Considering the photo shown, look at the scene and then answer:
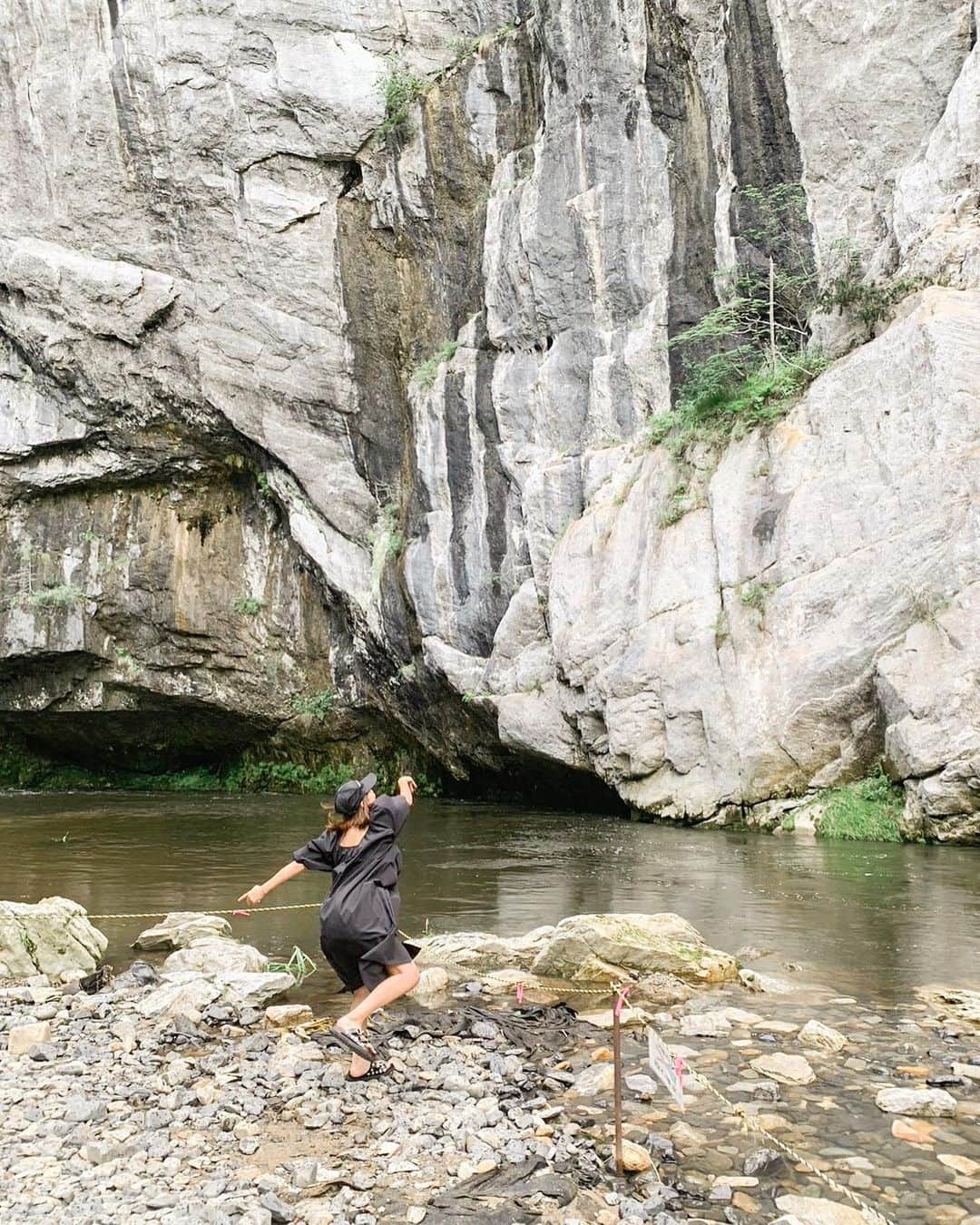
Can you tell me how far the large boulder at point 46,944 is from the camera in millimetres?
6246

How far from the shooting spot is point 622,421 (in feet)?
57.7

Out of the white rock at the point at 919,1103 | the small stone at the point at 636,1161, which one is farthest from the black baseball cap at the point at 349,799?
the white rock at the point at 919,1103

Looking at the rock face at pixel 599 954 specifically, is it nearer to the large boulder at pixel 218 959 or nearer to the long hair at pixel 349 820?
the large boulder at pixel 218 959

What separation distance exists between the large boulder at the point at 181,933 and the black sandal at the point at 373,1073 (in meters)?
2.83

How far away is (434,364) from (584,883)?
13237 millimetres

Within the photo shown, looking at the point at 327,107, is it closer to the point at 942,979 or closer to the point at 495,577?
the point at 495,577

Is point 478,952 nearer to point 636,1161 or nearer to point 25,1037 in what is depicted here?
point 25,1037

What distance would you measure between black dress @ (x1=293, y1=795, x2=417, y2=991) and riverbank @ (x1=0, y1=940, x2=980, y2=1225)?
0.39m

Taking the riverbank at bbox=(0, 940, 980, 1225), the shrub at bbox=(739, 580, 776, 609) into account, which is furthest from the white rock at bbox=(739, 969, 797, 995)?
the shrub at bbox=(739, 580, 776, 609)

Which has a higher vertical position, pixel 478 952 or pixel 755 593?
pixel 755 593

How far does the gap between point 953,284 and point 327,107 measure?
1459cm

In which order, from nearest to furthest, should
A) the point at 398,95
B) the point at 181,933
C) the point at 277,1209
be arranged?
the point at 277,1209 → the point at 181,933 → the point at 398,95

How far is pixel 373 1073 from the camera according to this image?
14.2 feet

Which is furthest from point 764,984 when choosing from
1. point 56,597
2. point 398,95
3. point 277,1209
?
point 56,597
